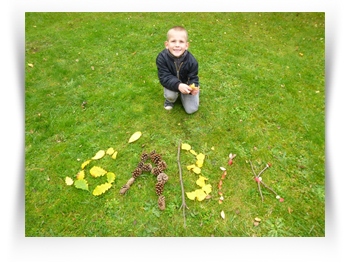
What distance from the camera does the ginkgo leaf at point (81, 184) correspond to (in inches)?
109

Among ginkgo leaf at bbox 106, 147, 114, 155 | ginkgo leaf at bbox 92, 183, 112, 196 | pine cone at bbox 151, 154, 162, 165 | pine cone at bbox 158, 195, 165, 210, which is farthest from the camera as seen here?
ginkgo leaf at bbox 106, 147, 114, 155

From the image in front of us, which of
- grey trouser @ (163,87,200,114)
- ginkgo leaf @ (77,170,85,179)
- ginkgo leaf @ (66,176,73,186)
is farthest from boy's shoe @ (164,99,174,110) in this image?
ginkgo leaf @ (66,176,73,186)

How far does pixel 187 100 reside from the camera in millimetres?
3566

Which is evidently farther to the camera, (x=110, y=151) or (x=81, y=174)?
(x=110, y=151)

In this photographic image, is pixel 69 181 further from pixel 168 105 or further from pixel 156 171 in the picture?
pixel 168 105

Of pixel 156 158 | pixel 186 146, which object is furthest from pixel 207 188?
pixel 156 158

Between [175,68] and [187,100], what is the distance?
0.67 m

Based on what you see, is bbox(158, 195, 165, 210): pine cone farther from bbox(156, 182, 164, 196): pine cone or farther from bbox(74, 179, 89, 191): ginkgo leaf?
bbox(74, 179, 89, 191): ginkgo leaf

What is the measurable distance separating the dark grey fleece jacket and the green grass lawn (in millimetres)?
764

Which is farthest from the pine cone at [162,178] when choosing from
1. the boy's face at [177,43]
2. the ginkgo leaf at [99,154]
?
the boy's face at [177,43]

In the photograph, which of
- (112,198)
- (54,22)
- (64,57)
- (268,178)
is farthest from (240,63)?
(54,22)

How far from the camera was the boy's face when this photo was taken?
2.82m

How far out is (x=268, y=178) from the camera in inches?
116

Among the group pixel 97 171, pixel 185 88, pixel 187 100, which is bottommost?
pixel 97 171
